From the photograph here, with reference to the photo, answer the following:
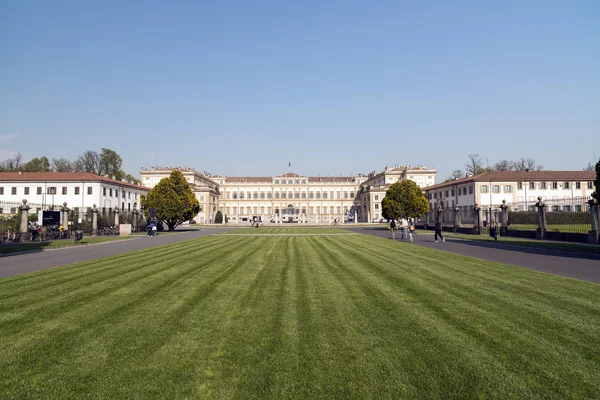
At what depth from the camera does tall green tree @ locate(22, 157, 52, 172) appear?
9319 centimetres

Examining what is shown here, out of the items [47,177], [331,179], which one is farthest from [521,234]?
[331,179]

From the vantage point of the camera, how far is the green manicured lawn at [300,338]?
409cm

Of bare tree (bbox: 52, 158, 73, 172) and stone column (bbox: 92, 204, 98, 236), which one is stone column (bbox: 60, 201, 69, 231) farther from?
bare tree (bbox: 52, 158, 73, 172)

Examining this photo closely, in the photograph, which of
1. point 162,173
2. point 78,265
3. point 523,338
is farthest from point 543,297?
point 162,173

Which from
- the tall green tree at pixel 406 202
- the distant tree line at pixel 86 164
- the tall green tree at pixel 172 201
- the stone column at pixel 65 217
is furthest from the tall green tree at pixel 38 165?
the tall green tree at pixel 406 202

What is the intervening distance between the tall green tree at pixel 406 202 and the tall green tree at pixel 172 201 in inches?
1118

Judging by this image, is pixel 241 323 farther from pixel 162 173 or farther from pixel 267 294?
pixel 162 173

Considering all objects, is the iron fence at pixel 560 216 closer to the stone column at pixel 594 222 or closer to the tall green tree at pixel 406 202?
the stone column at pixel 594 222

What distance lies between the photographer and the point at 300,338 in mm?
5551

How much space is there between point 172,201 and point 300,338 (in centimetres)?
4619

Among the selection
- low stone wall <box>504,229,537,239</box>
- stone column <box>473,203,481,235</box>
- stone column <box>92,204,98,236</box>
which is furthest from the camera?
stone column <box>92,204,98,236</box>

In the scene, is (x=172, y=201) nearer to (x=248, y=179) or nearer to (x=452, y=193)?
(x=452, y=193)

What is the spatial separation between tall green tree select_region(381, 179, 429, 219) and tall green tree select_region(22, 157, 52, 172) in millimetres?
89637

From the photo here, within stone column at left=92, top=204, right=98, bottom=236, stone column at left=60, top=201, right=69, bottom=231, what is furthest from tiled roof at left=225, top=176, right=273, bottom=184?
stone column at left=60, top=201, right=69, bottom=231
